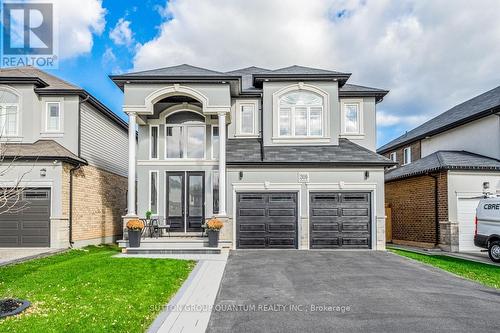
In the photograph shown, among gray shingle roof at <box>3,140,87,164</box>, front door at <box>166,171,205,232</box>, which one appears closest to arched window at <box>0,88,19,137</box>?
gray shingle roof at <box>3,140,87,164</box>

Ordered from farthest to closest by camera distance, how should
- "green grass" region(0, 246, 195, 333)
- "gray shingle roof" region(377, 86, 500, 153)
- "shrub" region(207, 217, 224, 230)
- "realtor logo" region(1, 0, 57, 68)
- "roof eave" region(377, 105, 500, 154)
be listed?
"gray shingle roof" region(377, 86, 500, 153) < "roof eave" region(377, 105, 500, 154) < "realtor logo" region(1, 0, 57, 68) < "shrub" region(207, 217, 224, 230) < "green grass" region(0, 246, 195, 333)

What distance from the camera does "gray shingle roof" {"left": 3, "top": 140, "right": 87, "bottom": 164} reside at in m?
13.1

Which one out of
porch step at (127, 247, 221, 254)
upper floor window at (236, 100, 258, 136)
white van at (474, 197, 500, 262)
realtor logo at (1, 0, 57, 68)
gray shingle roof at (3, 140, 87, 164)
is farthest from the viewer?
upper floor window at (236, 100, 258, 136)

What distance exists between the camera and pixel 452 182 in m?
14.4

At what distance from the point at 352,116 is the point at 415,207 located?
489 centimetres

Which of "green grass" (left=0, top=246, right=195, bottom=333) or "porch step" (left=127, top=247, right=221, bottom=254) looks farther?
"porch step" (left=127, top=247, right=221, bottom=254)

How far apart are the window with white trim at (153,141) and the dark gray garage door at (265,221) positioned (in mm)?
3851

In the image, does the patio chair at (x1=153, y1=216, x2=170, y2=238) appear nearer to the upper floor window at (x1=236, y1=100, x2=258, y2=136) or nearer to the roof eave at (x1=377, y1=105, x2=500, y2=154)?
the upper floor window at (x1=236, y1=100, x2=258, y2=136)

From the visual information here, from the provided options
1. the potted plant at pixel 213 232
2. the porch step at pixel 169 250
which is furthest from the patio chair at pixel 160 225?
the potted plant at pixel 213 232

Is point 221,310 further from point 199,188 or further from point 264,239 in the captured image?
point 199,188

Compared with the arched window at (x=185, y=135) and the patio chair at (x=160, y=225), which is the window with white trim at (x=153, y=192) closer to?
the patio chair at (x=160, y=225)

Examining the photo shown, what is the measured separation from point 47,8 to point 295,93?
30.9 ft

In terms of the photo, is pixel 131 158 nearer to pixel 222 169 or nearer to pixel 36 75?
pixel 222 169

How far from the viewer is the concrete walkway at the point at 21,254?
1074cm
